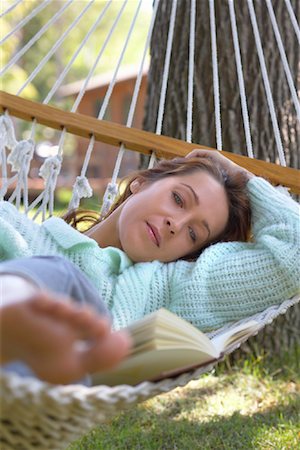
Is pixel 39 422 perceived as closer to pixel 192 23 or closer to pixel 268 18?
pixel 192 23

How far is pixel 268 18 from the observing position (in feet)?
9.41

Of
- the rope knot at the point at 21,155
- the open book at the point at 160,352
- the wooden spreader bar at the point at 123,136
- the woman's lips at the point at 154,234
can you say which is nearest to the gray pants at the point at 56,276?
the open book at the point at 160,352

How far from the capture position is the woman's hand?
2.02 m

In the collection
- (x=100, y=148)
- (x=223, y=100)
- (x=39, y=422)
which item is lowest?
(x=100, y=148)

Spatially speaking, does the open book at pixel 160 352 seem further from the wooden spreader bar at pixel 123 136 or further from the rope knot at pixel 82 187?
the rope knot at pixel 82 187

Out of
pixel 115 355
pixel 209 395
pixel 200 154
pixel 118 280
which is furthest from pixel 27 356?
pixel 209 395

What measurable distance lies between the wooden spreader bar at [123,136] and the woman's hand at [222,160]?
0.23 ft

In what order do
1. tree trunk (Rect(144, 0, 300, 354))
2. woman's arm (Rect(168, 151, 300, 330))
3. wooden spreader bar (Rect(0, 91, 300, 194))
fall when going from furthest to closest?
tree trunk (Rect(144, 0, 300, 354)) < wooden spreader bar (Rect(0, 91, 300, 194)) < woman's arm (Rect(168, 151, 300, 330))

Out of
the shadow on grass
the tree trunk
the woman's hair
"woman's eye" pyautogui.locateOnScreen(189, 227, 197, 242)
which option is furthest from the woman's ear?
the tree trunk

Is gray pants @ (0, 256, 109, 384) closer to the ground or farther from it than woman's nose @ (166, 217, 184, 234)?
farther from it

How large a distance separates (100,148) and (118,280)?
12191 millimetres

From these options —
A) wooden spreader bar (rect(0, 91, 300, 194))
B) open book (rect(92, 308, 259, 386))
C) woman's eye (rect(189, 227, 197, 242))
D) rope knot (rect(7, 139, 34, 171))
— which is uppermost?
open book (rect(92, 308, 259, 386))

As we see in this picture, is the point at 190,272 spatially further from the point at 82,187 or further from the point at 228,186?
the point at 82,187

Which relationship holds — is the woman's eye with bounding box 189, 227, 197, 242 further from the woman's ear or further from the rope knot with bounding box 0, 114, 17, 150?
the rope knot with bounding box 0, 114, 17, 150
